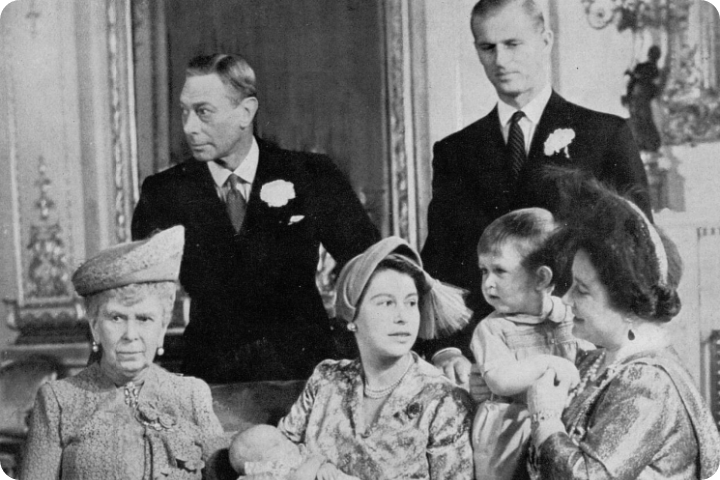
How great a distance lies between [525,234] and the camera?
12.1 ft

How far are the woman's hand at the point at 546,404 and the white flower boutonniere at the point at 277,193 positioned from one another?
999 mm

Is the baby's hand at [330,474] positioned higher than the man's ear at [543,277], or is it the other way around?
the man's ear at [543,277]

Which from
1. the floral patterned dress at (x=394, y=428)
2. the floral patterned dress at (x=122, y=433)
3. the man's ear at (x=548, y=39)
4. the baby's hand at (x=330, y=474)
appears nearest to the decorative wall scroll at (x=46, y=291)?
the floral patterned dress at (x=122, y=433)

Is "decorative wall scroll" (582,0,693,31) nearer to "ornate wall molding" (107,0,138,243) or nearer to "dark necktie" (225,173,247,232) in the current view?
"dark necktie" (225,173,247,232)

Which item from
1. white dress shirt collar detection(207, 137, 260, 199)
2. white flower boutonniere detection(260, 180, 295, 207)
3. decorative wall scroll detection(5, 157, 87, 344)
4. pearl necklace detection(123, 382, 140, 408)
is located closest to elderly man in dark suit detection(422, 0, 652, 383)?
white flower boutonniere detection(260, 180, 295, 207)

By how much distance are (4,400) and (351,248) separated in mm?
1235

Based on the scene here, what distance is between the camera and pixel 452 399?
3.57m

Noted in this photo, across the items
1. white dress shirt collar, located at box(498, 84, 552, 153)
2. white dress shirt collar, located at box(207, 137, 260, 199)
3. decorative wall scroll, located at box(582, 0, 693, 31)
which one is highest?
decorative wall scroll, located at box(582, 0, 693, 31)

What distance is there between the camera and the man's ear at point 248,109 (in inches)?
154

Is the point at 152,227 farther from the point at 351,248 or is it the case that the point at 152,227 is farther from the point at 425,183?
the point at 425,183

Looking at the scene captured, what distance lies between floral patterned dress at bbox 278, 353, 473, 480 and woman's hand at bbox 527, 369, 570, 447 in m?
0.21

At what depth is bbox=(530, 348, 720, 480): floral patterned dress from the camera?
333cm

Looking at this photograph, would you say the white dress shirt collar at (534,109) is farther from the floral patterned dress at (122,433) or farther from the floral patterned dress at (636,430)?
the floral patterned dress at (122,433)

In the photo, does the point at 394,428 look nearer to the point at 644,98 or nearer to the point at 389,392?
the point at 389,392
